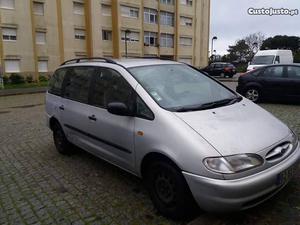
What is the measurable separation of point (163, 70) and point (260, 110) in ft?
4.54

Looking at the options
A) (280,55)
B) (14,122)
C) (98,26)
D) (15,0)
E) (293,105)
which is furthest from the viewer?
(98,26)

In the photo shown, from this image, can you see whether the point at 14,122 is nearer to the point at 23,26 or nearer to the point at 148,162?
the point at 148,162

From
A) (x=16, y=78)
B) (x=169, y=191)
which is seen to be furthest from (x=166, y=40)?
(x=169, y=191)

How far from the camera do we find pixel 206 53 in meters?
47.4

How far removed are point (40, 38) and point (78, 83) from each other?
28273 millimetres

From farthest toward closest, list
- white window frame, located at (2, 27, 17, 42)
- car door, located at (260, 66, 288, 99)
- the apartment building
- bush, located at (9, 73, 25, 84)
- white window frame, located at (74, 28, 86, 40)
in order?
white window frame, located at (74, 28, 86, 40) → the apartment building → bush, located at (9, 73, 25, 84) → white window frame, located at (2, 27, 17, 42) → car door, located at (260, 66, 288, 99)

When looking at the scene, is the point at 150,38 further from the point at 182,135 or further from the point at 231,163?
the point at 231,163

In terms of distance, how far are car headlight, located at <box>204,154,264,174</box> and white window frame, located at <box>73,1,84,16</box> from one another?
3306cm

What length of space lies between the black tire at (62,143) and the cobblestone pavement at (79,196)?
13 centimetres

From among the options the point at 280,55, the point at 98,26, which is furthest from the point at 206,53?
the point at 280,55

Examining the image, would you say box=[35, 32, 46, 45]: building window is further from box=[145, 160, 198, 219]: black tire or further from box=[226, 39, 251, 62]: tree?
box=[226, 39, 251, 62]: tree

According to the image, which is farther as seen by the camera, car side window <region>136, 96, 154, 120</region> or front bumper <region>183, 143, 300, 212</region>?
car side window <region>136, 96, 154, 120</region>

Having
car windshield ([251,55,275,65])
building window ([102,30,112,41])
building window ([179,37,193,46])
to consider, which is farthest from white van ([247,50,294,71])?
building window ([179,37,193,46])

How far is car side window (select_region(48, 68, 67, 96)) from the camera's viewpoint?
525cm
